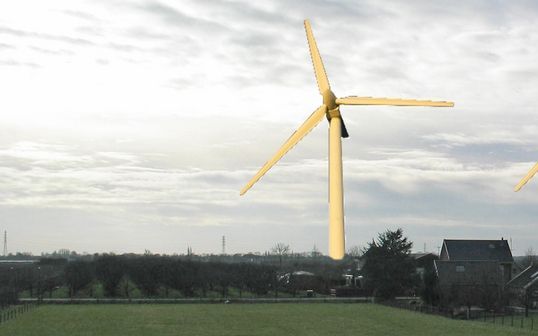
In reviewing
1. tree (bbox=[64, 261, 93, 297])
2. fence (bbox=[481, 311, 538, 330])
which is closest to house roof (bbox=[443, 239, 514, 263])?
fence (bbox=[481, 311, 538, 330])

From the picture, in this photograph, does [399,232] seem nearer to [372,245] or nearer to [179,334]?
[372,245]

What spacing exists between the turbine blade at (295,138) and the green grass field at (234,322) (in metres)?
36.1

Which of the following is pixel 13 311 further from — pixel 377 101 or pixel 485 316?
pixel 377 101

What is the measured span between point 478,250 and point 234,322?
170 feet

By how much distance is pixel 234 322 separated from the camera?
70.6 m

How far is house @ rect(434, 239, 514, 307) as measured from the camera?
80.5 meters

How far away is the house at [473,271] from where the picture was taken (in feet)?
264

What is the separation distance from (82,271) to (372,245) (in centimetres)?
4506

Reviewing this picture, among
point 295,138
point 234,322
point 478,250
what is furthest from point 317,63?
point 478,250

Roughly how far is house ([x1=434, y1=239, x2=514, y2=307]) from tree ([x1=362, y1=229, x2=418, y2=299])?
4810mm

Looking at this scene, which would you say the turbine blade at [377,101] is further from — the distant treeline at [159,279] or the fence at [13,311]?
the distant treeline at [159,279]

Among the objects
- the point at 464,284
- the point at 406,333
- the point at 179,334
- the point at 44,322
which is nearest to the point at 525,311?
the point at 464,284

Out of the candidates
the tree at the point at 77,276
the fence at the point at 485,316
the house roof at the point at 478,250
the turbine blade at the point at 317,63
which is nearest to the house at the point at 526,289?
the fence at the point at 485,316

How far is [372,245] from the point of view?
343 feet
